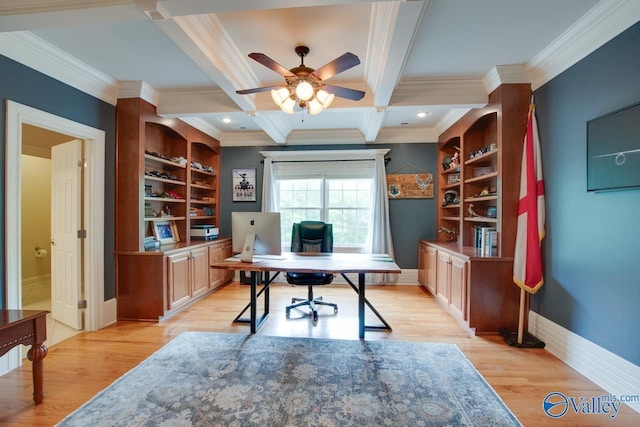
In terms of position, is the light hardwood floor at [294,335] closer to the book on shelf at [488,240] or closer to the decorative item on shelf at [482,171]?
the book on shelf at [488,240]

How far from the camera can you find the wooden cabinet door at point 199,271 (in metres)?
3.60

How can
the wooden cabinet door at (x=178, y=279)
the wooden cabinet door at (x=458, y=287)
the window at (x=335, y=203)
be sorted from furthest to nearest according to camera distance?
the window at (x=335, y=203) < the wooden cabinet door at (x=178, y=279) < the wooden cabinet door at (x=458, y=287)

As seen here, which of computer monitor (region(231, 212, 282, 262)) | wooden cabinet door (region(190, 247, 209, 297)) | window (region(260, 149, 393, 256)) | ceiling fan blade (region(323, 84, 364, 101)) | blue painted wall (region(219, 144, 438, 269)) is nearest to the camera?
ceiling fan blade (region(323, 84, 364, 101))

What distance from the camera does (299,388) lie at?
190cm

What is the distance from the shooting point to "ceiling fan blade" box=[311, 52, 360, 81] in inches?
70.8

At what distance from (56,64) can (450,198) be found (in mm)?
4787

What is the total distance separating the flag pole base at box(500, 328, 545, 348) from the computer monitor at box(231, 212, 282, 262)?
231cm

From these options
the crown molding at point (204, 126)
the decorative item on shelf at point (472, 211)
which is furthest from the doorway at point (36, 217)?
the decorative item on shelf at point (472, 211)

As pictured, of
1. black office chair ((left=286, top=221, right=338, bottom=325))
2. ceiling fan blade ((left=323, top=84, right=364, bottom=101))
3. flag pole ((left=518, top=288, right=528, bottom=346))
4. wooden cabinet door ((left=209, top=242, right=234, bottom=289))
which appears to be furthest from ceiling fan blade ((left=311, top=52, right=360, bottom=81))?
wooden cabinet door ((left=209, top=242, right=234, bottom=289))

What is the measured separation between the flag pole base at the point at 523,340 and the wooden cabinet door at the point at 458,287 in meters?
0.36

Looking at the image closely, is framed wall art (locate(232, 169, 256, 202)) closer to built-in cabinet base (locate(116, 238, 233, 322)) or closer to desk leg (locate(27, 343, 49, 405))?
built-in cabinet base (locate(116, 238, 233, 322))

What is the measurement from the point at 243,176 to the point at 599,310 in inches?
183

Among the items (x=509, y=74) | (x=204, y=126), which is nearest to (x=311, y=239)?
(x=204, y=126)

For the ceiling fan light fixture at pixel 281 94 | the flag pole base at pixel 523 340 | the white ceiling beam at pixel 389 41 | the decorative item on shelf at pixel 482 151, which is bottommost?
the flag pole base at pixel 523 340
